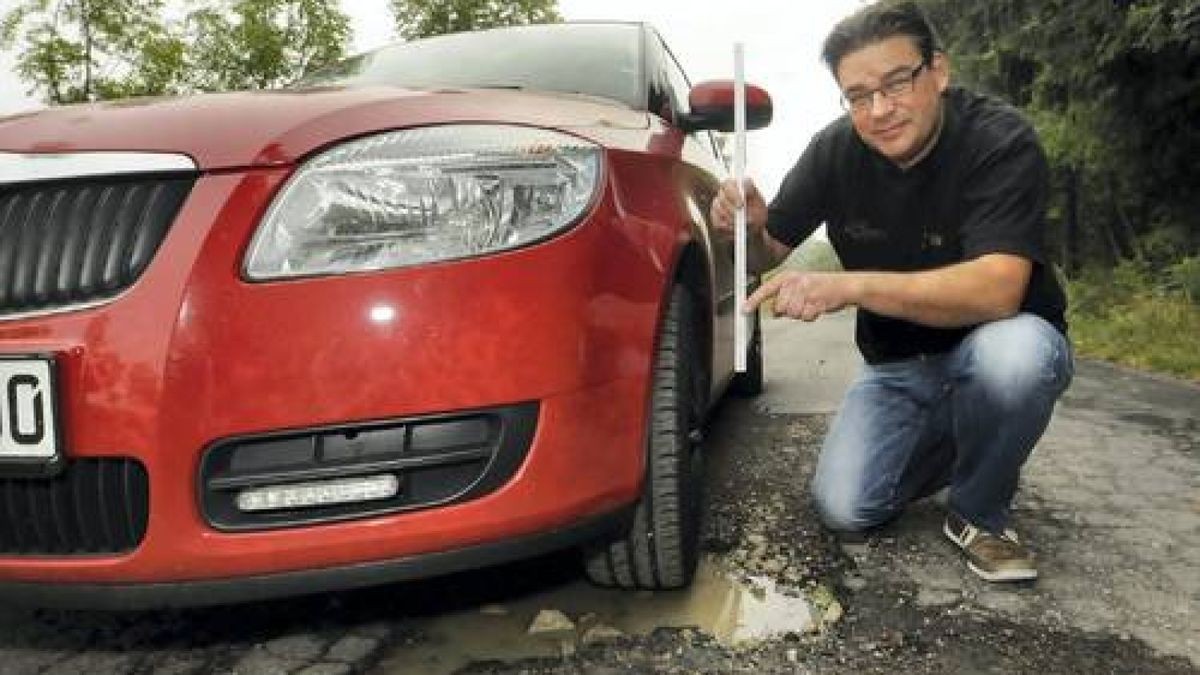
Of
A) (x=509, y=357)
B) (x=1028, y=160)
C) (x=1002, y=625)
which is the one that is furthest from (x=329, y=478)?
(x=1028, y=160)

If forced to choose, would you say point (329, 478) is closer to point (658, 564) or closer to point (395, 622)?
point (395, 622)

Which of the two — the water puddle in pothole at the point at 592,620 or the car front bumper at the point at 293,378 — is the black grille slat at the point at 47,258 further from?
the water puddle in pothole at the point at 592,620

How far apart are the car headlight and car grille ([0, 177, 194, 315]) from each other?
160mm

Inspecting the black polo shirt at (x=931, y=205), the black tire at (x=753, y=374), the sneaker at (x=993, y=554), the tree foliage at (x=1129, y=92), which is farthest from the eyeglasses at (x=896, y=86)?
the tree foliage at (x=1129, y=92)

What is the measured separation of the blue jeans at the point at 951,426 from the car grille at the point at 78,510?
1.58 metres

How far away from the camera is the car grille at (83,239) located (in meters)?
1.43

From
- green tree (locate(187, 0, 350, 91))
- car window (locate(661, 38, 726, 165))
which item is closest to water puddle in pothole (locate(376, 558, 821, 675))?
car window (locate(661, 38, 726, 165))

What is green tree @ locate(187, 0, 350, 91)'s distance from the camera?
15.4m

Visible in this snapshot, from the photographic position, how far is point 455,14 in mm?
21656

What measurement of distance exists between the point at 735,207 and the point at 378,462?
971mm

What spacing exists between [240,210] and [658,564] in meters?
1.01

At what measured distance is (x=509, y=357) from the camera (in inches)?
57.6

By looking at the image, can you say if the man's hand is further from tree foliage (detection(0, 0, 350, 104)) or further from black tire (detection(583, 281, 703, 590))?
tree foliage (detection(0, 0, 350, 104))

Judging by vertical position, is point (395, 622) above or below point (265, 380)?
below
